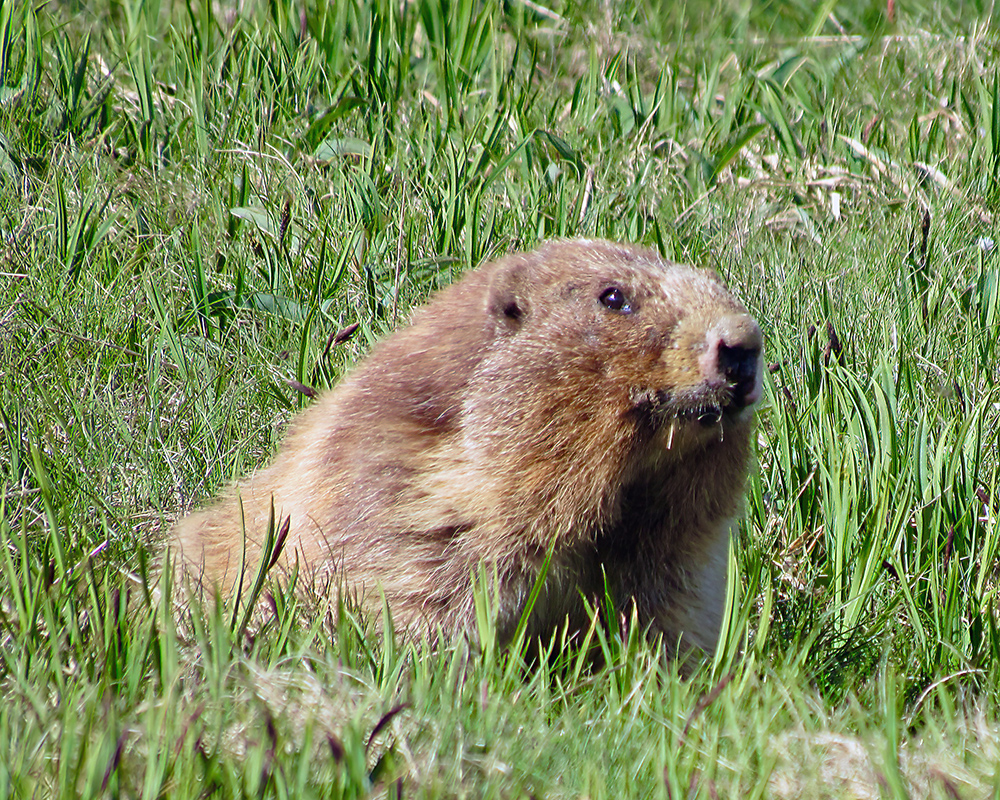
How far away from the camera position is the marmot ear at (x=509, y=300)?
296 cm

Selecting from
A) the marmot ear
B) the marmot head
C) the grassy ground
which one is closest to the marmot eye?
the marmot head

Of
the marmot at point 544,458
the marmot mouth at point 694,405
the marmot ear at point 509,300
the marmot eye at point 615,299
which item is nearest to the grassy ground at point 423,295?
the marmot at point 544,458

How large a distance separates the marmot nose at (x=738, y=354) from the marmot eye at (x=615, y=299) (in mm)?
244

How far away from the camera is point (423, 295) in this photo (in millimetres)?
4293

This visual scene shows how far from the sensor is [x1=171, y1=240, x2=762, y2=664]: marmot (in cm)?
276

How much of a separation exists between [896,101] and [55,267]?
4.14 meters

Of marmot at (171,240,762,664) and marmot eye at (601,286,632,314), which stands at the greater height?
marmot eye at (601,286,632,314)

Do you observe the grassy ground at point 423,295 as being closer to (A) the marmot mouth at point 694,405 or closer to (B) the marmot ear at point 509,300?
(A) the marmot mouth at point 694,405

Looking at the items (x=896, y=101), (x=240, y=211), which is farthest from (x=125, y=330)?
(x=896, y=101)

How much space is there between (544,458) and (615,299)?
425 millimetres

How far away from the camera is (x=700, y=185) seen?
203 inches

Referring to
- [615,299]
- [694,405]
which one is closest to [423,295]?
[615,299]

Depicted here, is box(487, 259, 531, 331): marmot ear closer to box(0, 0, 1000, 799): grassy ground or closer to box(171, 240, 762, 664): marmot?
box(171, 240, 762, 664): marmot

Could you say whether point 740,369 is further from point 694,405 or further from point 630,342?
point 630,342
